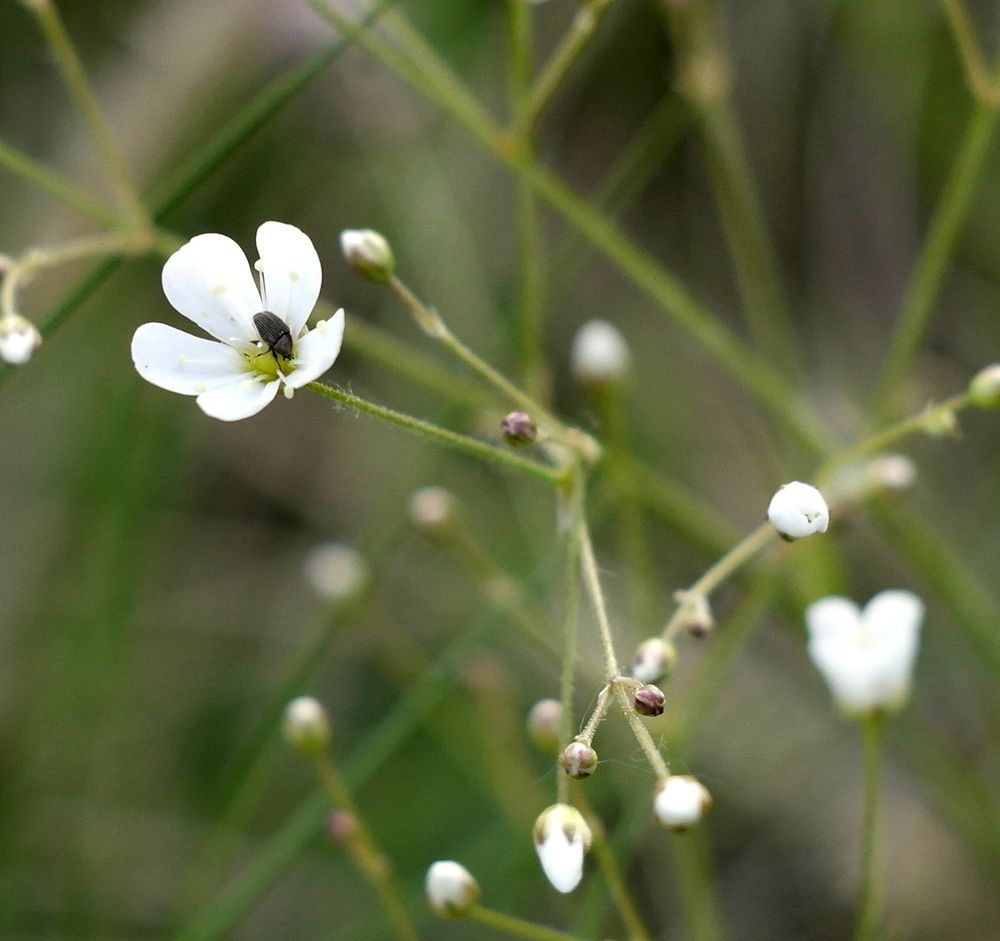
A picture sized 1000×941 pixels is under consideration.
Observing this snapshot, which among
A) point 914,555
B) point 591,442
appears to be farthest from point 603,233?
point 914,555

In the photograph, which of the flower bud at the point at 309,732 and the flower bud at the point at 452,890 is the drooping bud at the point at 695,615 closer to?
the flower bud at the point at 452,890

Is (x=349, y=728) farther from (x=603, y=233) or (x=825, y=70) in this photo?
(x=825, y=70)

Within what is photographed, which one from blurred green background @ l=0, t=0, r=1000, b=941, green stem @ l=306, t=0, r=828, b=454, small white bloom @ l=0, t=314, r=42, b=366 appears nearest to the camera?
small white bloom @ l=0, t=314, r=42, b=366

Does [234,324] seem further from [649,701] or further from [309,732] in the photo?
[649,701]

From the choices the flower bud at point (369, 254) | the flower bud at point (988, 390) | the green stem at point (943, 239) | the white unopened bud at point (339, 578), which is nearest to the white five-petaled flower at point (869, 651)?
the flower bud at point (988, 390)

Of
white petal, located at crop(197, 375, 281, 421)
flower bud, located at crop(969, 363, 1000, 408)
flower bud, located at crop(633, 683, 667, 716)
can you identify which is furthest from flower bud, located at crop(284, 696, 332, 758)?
flower bud, located at crop(969, 363, 1000, 408)

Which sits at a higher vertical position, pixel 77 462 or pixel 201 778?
pixel 77 462

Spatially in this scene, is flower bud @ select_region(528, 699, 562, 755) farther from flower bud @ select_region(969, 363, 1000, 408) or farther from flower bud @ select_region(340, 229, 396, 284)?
flower bud @ select_region(969, 363, 1000, 408)
